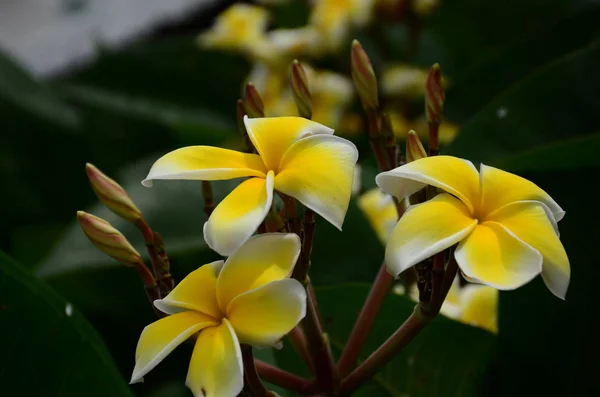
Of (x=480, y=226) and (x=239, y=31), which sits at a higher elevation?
(x=480, y=226)

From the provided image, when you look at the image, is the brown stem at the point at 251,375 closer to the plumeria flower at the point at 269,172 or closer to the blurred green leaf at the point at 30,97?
the plumeria flower at the point at 269,172

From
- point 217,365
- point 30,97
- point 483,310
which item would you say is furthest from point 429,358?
point 30,97

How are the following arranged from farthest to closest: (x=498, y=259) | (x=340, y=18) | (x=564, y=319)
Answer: (x=340, y=18) < (x=564, y=319) < (x=498, y=259)

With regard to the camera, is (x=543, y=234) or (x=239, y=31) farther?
(x=239, y=31)

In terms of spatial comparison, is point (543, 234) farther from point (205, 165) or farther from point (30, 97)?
point (30, 97)

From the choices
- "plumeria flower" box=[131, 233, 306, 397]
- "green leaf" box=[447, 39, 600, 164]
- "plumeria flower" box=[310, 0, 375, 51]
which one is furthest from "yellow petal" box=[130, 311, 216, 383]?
"plumeria flower" box=[310, 0, 375, 51]

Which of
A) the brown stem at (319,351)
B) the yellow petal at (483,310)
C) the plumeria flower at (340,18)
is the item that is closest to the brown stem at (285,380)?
the brown stem at (319,351)

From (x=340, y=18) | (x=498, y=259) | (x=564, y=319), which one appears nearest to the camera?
(x=498, y=259)

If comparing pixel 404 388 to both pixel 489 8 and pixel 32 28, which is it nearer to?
pixel 489 8
